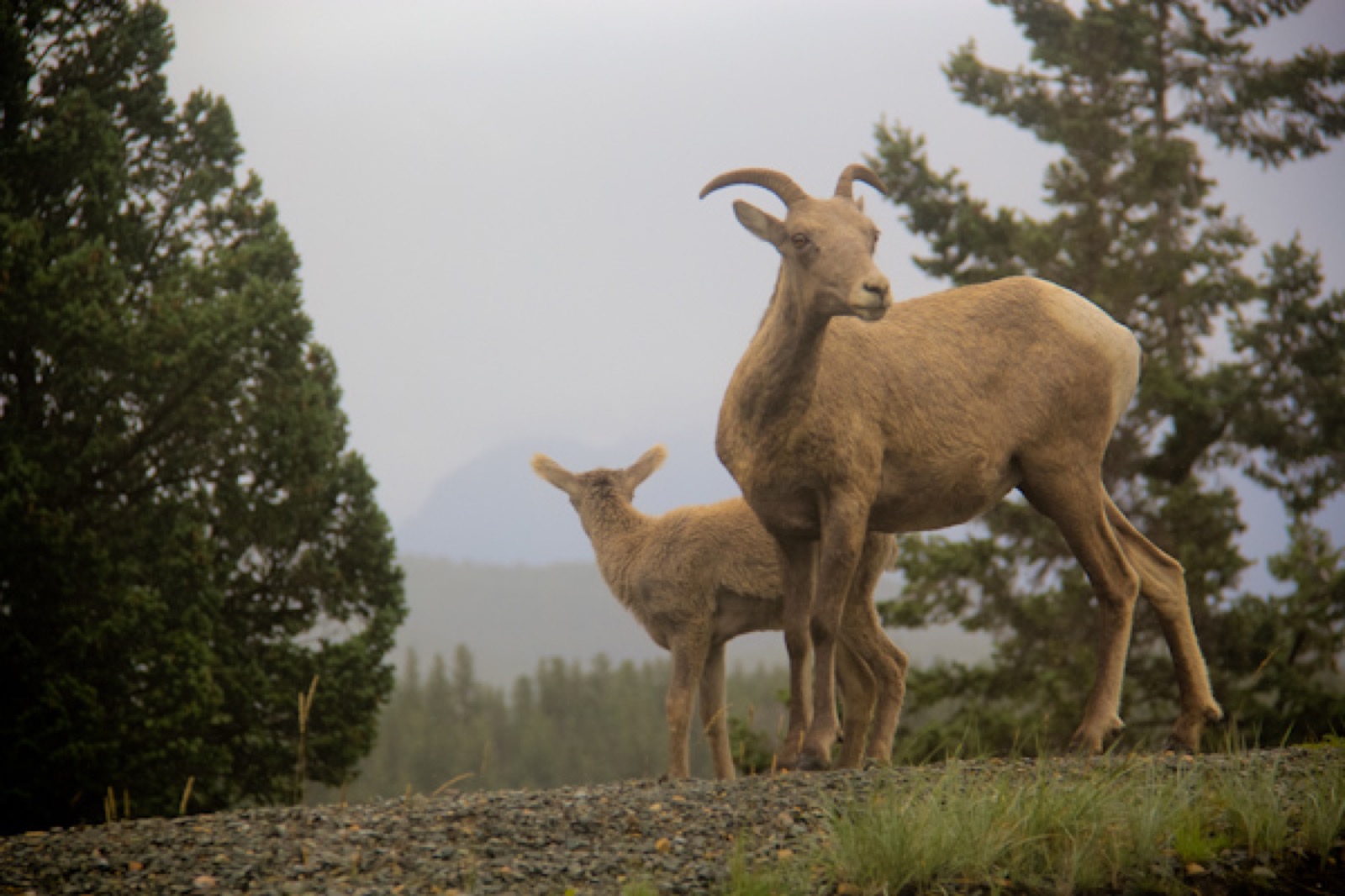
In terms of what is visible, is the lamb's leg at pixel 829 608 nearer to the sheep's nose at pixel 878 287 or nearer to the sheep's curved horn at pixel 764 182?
the sheep's nose at pixel 878 287

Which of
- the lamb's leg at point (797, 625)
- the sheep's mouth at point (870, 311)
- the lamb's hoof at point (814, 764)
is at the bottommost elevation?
the lamb's hoof at point (814, 764)

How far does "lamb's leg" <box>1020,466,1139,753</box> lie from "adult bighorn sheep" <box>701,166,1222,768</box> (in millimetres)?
13

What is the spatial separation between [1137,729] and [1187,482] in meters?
3.58

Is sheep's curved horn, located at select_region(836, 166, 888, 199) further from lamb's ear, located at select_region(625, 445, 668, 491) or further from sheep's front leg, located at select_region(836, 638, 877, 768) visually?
lamb's ear, located at select_region(625, 445, 668, 491)

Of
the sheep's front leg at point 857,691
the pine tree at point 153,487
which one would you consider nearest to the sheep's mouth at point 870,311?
the sheep's front leg at point 857,691

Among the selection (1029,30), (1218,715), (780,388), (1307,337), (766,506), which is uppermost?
(1029,30)

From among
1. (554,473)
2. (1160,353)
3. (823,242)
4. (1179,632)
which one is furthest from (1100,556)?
(1160,353)

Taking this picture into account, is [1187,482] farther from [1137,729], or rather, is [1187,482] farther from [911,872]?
[911,872]

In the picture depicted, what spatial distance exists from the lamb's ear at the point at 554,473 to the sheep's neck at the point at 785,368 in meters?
4.00

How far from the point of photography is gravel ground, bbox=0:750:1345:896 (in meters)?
5.84

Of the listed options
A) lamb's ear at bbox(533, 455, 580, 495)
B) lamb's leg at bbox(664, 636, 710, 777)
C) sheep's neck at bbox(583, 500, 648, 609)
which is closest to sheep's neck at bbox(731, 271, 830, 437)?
lamb's leg at bbox(664, 636, 710, 777)

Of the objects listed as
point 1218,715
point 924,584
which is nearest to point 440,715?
point 924,584

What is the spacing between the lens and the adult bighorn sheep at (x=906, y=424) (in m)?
8.05

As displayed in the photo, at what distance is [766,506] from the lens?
27.6 feet
